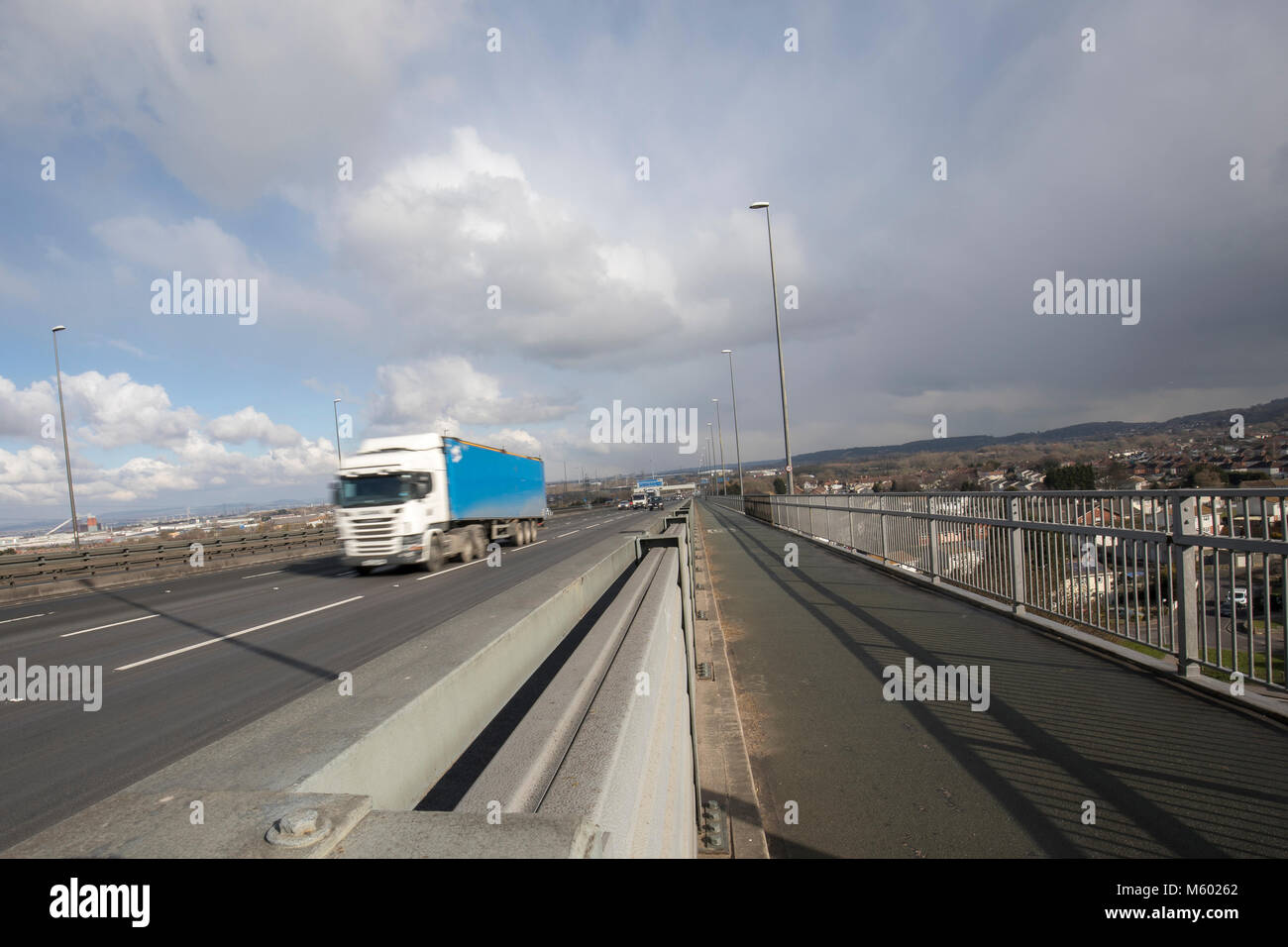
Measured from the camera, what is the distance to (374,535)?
16969 mm

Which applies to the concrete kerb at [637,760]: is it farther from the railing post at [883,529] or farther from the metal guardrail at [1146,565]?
the railing post at [883,529]

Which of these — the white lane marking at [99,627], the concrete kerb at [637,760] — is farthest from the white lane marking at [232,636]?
the concrete kerb at [637,760]

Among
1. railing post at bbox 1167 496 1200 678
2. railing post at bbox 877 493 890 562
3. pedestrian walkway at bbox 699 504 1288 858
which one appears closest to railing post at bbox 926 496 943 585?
railing post at bbox 877 493 890 562

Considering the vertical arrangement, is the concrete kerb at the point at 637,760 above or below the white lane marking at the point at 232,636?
above

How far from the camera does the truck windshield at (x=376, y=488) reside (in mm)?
17188

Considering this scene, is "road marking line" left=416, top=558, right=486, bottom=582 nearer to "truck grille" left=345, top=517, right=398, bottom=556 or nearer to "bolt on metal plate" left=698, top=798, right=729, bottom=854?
"truck grille" left=345, top=517, right=398, bottom=556

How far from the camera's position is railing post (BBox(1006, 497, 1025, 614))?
7.34m

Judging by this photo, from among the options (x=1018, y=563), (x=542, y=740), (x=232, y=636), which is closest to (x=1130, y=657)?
(x=1018, y=563)

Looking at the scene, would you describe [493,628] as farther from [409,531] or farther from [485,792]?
[409,531]

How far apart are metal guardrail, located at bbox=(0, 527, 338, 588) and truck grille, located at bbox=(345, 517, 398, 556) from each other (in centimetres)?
922

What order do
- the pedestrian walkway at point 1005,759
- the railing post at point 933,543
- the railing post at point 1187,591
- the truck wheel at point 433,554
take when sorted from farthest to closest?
the truck wheel at point 433,554
the railing post at point 933,543
the railing post at point 1187,591
the pedestrian walkway at point 1005,759

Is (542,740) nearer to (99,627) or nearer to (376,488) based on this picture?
(99,627)

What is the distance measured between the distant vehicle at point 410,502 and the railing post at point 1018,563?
13.8m
